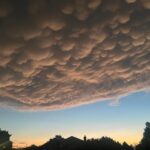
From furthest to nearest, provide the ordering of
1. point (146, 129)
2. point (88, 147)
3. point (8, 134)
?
1. point (8, 134)
2. point (146, 129)
3. point (88, 147)

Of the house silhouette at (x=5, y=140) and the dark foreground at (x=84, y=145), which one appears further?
the house silhouette at (x=5, y=140)

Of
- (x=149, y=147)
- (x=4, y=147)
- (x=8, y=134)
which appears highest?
(x=8, y=134)

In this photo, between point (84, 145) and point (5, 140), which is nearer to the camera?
point (84, 145)

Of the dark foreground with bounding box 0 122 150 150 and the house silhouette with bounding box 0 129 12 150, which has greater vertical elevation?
the house silhouette with bounding box 0 129 12 150

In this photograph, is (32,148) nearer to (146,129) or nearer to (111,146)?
(111,146)

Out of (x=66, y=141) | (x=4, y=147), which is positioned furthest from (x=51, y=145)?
(x=4, y=147)

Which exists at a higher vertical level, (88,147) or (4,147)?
(4,147)

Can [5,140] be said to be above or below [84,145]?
above

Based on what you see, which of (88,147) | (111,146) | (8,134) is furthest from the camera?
(8,134)

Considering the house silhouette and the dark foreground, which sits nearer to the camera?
the dark foreground

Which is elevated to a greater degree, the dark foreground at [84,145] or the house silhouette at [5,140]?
the house silhouette at [5,140]

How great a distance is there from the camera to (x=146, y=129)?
98062 millimetres

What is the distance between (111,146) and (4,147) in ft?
194

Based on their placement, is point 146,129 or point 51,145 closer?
point 51,145
